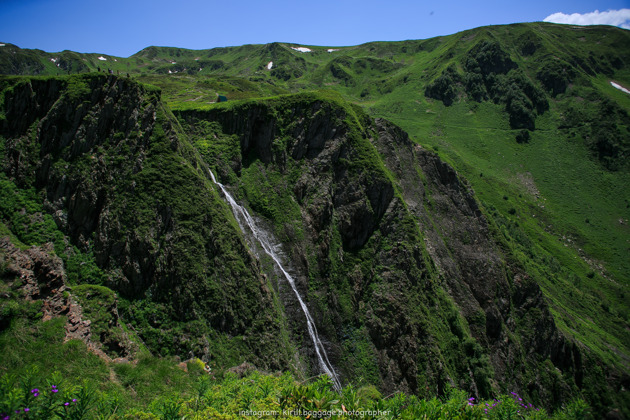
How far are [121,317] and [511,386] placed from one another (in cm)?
4824

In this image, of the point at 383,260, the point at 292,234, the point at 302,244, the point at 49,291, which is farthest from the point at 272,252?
the point at 49,291

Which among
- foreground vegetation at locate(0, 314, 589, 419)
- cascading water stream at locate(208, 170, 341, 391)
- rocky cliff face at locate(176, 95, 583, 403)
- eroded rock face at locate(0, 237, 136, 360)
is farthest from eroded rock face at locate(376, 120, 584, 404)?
eroded rock face at locate(0, 237, 136, 360)

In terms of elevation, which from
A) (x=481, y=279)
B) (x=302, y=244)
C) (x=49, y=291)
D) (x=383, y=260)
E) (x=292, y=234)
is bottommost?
(x=481, y=279)

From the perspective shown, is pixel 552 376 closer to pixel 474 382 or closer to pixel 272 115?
pixel 474 382

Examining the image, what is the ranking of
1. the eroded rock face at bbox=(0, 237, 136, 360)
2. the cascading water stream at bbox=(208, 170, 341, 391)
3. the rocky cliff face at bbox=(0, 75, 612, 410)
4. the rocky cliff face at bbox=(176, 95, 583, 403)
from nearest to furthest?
the eroded rock face at bbox=(0, 237, 136, 360), the rocky cliff face at bbox=(0, 75, 612, 410), the cascading water stream at bbox=(208, 170, 341, 391), the rocky cliff face at bbox=(176, 95, 583, 403)

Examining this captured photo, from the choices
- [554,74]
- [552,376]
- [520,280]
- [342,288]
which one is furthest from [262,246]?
[554,74]

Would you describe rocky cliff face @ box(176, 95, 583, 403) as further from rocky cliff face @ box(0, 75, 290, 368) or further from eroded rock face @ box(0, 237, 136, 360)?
eroded rock face @ box(0, 237, 136, 360)

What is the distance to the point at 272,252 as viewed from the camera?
37594 mm

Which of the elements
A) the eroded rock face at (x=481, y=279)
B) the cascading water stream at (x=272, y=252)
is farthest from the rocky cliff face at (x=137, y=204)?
the eroded rock face at (x=481, y=279)

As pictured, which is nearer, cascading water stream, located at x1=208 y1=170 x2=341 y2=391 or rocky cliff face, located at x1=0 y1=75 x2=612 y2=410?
rocky cliff face, located at x1=0 y1=75 x2=612 y2=410

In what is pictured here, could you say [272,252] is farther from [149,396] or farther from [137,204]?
[149,396]

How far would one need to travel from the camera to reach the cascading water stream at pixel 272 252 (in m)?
33.3

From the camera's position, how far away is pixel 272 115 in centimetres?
4612

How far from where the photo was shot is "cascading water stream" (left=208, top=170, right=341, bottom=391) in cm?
3328
